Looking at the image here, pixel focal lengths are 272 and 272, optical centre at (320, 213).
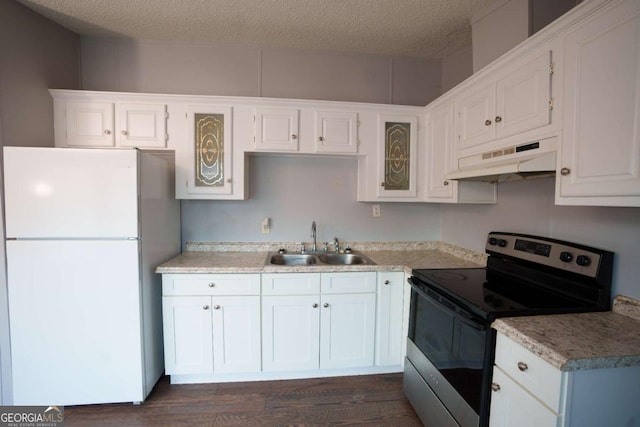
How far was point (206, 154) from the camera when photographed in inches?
86.7

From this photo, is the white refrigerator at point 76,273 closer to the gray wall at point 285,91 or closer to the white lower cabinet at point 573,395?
the gray wall at point 285,91

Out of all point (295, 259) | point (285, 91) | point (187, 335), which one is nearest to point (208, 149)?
point (285, 91)

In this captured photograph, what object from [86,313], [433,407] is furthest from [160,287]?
[433,407]

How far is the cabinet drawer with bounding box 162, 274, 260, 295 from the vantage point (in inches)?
77.5

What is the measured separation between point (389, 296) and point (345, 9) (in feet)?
7.01

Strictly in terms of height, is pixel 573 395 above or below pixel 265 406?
above

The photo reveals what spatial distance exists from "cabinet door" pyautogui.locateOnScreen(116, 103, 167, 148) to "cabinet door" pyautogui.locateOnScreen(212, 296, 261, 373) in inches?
53.5

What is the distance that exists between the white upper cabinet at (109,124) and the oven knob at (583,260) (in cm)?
278

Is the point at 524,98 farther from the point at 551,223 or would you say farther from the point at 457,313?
the point at 457,313

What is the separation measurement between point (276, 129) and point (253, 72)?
0.70 meters

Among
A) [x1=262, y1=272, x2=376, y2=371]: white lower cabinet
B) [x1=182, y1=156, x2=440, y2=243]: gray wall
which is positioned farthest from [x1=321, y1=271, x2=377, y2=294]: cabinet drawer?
[x1=182, y1=156, x2=440, y2=243]: gray wall

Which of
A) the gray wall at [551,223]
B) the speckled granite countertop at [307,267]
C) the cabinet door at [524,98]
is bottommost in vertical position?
the speckled granite countertop at [307,267]

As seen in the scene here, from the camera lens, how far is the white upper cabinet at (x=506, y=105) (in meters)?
1.30

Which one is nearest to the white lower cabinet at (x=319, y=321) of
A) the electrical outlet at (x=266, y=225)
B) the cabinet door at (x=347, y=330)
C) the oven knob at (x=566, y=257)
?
the cabinet door at (x=347, y=330)
